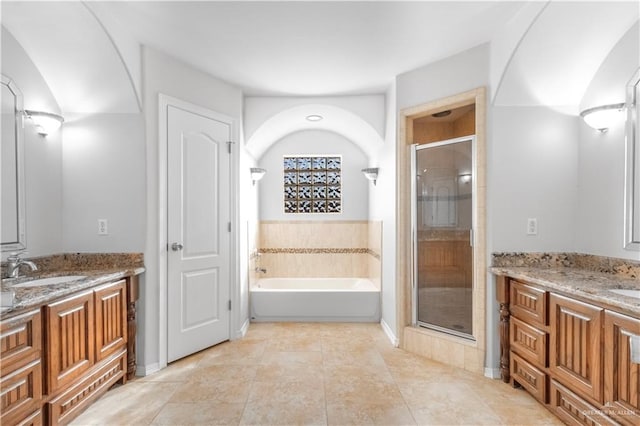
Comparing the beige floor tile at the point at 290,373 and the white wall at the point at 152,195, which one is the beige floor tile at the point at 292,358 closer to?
the beige floor tile at the point at 290,373

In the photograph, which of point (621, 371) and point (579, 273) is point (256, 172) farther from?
point (621, 371)

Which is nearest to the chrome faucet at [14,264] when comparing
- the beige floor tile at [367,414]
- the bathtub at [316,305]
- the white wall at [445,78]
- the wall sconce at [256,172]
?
the beige floor tile at [367,414]

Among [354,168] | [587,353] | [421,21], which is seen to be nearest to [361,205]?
[354,168]

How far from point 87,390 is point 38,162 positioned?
1.64m

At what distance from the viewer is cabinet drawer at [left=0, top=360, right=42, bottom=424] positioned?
158 centimetres

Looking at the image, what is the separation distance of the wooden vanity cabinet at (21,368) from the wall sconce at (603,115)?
3.54 m

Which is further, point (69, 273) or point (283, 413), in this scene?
point (69, 273)

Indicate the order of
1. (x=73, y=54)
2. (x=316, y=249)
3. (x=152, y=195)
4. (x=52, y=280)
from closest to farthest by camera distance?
(x=52, y=280) < (x=73, y=54) < (x=152, y=195) < (x=316, y=249)

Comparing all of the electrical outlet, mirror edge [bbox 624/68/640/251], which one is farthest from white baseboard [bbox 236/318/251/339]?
mirror edge [bbox 624/68/640/251]

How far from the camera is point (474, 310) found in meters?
2.86

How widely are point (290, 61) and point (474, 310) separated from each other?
2629 millimetres

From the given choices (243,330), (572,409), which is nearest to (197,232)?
(243,330)

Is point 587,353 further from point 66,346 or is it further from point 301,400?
point 66,346

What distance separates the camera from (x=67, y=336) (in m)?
2.00
